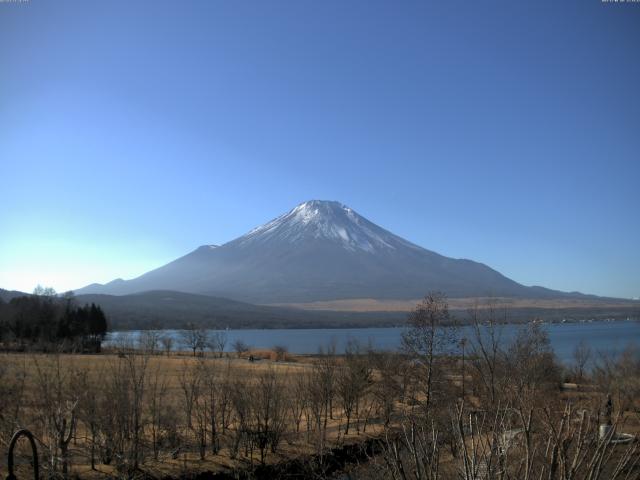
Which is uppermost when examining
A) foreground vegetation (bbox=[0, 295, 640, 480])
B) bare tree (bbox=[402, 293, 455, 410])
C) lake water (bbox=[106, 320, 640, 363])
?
bare tree (bbox=[402, 293, 455, 410])

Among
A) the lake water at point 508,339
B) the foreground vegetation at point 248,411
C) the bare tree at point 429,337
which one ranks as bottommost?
the lake water at point 508,339

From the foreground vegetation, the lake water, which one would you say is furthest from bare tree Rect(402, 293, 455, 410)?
the lake water

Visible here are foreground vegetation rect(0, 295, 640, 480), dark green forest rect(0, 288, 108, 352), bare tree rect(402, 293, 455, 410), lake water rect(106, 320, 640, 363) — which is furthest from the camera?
dark green forest rect(0, 288, 108, 352)

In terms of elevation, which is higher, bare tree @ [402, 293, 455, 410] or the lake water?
bare tree @ [402, 293, 455, 410]

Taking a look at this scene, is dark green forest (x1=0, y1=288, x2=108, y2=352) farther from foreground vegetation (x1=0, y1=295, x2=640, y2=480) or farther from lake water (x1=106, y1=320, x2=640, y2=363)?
foreground vegetation (x1=0, y1=295, x2=640, y2=480)

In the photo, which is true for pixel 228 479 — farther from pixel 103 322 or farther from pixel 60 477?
pixel 103 322

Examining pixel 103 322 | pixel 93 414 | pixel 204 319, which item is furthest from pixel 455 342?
pixel 204 319

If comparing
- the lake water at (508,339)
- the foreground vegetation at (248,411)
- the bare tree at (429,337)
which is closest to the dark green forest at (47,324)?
the lake water at (508,339)

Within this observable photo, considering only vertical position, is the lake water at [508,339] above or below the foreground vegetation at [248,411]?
below

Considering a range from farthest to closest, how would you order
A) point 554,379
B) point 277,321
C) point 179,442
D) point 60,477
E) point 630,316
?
point 277,321, point 630,316, point 554,379, point 179,442, point 60,477

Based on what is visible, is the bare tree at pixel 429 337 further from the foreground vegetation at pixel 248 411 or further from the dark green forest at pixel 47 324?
the dark green forest at pixel 47 324

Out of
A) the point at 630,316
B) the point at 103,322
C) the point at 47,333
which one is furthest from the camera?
the point at 630,316
